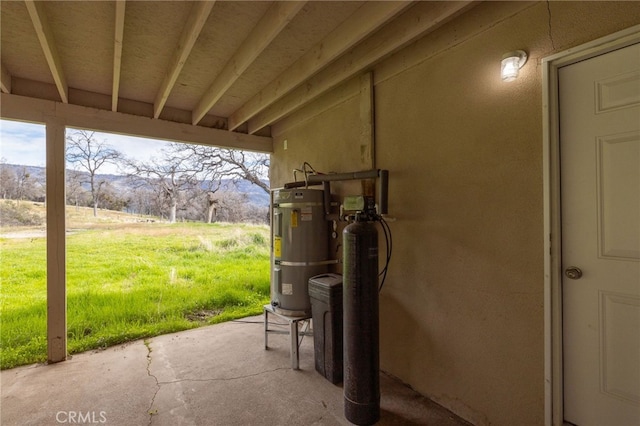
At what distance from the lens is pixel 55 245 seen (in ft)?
8.84

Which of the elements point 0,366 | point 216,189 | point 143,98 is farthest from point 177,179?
point 0,366

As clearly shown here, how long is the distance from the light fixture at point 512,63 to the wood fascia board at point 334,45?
63 centimetres

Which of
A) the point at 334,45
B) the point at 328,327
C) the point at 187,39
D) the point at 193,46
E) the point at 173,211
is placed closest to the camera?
the point at 187,39

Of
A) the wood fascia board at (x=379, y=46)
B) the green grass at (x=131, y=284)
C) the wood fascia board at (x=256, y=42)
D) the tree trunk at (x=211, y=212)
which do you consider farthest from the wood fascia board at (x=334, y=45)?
the tree trunk at (x=211, y=212)

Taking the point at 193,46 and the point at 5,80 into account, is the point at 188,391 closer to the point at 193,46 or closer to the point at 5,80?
the point at 193,46

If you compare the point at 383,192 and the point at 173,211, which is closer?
the point at 383,192

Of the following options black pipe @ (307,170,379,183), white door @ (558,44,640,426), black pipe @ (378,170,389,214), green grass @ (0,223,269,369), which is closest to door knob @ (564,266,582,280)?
white door @ (558,44,640,426)

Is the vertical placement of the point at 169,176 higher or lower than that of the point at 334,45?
lower

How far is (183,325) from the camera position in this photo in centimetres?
353

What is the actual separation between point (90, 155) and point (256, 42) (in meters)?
5.88

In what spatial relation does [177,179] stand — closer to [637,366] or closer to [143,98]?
[143,98]

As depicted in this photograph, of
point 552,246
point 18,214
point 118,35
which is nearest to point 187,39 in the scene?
point 118,35

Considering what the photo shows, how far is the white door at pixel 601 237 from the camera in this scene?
1.28 metres

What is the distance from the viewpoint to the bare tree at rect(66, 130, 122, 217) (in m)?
5.74
